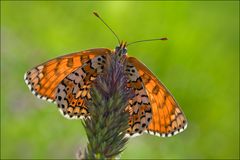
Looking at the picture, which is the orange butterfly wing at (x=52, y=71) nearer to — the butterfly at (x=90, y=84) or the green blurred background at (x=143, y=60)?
the butterfly at (x=90, y=84)

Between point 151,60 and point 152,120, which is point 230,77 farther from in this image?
point 152,120

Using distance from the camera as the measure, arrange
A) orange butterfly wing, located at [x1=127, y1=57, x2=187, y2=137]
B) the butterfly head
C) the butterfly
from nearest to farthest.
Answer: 1. the butterfly head
2. the butterfly
3. orange butterfly wing, located at [x1=127, y1=57, x2=187, y2=137]

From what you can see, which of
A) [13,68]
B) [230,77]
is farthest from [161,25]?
[13,68]

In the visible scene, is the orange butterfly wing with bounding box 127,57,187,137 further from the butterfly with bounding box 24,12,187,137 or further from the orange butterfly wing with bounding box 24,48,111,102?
the orange butterfly wing with bounding box 24,48,111,102

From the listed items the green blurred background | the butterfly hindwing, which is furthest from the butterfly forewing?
the green blurred background

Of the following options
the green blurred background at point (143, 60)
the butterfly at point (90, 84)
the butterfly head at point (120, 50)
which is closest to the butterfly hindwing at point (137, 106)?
the butterfly at point (90, 84)

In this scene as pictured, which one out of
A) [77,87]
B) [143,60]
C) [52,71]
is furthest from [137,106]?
[143,60]
